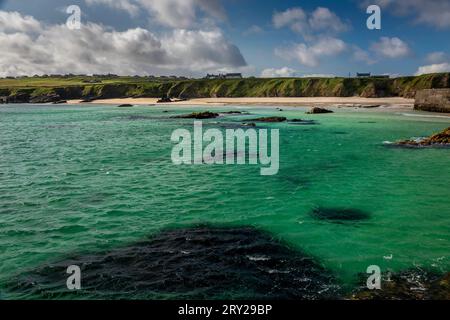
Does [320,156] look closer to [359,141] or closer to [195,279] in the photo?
[359,141]

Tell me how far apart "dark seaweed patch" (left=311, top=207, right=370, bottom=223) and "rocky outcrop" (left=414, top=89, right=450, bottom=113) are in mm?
62279

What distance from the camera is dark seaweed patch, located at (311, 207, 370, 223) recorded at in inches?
674

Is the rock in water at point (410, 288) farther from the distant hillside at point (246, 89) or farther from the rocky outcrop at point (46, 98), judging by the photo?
the rocky outcrop at point (46, 98)

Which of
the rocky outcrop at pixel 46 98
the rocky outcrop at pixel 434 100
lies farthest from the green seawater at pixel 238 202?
the rocky outcrop at pixel 46 98

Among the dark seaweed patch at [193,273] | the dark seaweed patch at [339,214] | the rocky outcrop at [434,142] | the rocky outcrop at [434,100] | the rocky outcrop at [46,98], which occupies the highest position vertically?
the rocky outcrop at [46,98]

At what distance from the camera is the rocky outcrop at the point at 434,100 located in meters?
69.5

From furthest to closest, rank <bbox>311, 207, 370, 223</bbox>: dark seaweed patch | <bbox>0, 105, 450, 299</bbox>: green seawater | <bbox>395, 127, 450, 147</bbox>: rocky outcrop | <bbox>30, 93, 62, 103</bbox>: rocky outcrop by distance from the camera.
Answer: <bbox>30, 93, 62, 103</bbox>: rocky outcrop < <bbox>395, 127, 450, 147</bbox>: rocky outcrop < <bbox>311, 207, 370, 223</bbox>: dark seaweed patch < <bbox>0, 105, 450, 299</bbox>: green seawater

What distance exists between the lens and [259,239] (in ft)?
48.3

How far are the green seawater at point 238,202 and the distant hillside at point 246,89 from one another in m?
99.0

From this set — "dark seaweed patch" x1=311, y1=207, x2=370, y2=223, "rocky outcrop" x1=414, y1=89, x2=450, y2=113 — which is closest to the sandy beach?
"rocky outcrop" x1=414, y1=89, x2=450, y2=113

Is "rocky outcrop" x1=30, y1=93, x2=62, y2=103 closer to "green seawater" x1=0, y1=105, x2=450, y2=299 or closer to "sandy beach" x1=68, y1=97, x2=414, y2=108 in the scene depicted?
"sandy beach" x1=68, y1=97, x2=414, y2=108

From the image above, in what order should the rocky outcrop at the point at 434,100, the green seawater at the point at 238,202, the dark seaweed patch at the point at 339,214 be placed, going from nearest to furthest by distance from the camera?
1. the green seawater at the point at 238,202
2. the dark seaweed patch at the point at 339,214
3. the rocky outcrop at the point at 434,100
